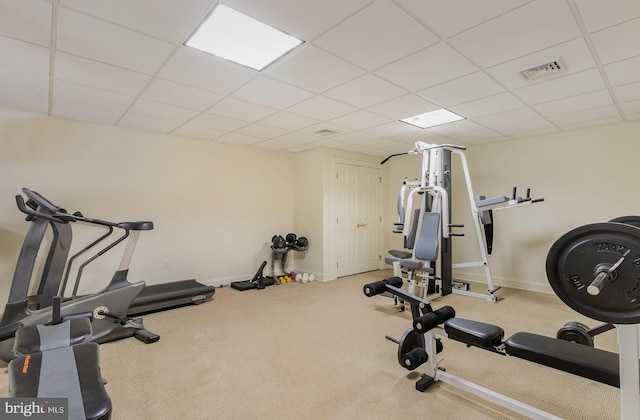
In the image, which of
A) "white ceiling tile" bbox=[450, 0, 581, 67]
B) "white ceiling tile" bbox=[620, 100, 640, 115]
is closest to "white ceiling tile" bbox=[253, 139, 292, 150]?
"white ceiling tile" bbox=[450, 0, 581, 67]

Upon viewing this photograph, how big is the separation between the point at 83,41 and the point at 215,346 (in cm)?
251

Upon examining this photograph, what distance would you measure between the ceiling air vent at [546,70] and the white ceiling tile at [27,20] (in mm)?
3184

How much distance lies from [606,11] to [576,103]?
1797 mm

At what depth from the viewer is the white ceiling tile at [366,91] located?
2553 mm

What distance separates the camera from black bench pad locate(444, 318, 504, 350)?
166 cm

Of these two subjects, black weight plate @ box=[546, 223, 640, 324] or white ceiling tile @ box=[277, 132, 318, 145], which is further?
white ceiling tile @ box=[277, 132, 318, 145]

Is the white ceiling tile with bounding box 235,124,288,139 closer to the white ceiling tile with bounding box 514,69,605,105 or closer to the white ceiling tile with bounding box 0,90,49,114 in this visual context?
the white ceiling tile with bounding box 0,90,49,114

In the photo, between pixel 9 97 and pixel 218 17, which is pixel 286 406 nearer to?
pixel 218 17

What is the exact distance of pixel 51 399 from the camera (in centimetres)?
107

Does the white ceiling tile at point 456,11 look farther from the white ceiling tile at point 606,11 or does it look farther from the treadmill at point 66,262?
the treadmill at point 66,262

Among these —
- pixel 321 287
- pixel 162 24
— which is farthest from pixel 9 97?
pixel 321 287

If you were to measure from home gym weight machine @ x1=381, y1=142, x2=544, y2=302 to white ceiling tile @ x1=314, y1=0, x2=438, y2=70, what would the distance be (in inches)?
82.7

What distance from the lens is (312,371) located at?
2273 millimetres

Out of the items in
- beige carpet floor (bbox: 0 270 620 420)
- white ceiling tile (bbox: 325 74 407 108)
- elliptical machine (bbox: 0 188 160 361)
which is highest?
white ceiling tile (bbox: 325 74 407 108)
